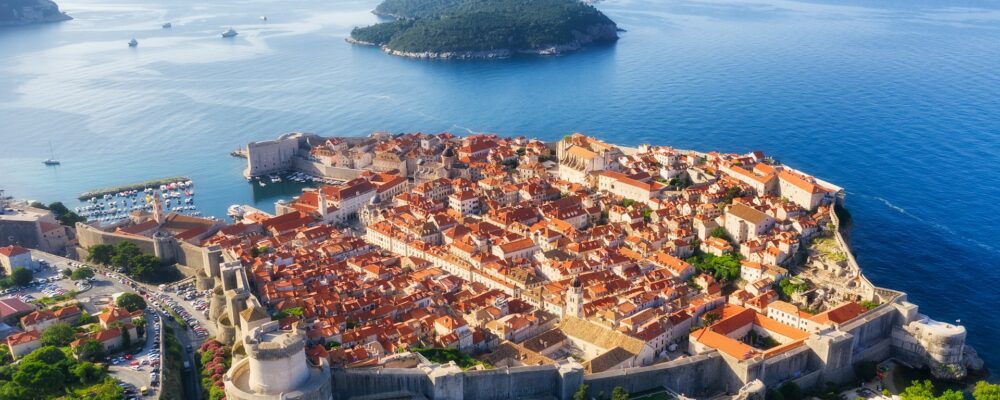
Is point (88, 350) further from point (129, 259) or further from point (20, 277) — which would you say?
point (129, 259)

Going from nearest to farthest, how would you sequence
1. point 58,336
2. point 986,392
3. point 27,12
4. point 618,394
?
point 618,394 < point 986,392 < point 58,336 < point 27,12

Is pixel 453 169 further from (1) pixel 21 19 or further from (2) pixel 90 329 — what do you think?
(1) pixel 21 19

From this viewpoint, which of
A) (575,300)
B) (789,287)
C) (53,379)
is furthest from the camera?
(789,287)

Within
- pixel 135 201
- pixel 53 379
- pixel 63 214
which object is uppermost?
pixel 53 379

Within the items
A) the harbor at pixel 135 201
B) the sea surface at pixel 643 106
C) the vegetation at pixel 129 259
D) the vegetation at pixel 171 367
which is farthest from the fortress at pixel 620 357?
the harbor at pixel 135 201

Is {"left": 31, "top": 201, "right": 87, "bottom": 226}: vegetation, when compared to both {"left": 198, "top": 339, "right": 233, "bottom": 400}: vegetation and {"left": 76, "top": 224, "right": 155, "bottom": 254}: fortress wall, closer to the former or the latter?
{"left": 76, "top": 224, "right": 155, "bottom": 254}: fortress wall

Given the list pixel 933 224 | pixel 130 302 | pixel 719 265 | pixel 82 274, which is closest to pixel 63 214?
pixel 82 274
